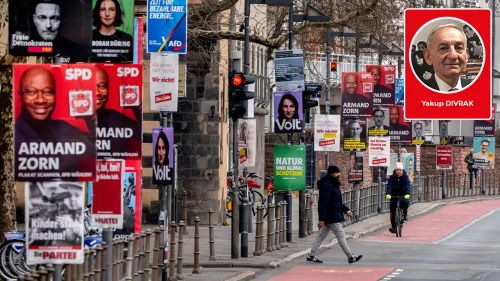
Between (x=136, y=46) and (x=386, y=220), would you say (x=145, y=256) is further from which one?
(x=386, y=220)

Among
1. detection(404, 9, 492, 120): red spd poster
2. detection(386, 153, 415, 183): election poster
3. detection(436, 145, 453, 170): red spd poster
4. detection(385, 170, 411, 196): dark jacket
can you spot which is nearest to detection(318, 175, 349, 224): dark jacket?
detection(385, 170, 411, 196): dark jacket

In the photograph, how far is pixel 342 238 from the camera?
80.4 ft

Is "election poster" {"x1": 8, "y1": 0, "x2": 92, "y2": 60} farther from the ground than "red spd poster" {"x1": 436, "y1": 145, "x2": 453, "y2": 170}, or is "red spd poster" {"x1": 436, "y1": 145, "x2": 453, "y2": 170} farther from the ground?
"election poster" {"x1": 8, "y1": 0, "x2": 92, "y2": 60}

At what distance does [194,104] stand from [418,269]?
478 inches

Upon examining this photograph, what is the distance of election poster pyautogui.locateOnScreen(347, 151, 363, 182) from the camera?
127 ft

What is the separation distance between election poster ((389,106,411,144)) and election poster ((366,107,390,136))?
4.84 ft

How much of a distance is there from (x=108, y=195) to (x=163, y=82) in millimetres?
5043

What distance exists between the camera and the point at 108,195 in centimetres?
1385

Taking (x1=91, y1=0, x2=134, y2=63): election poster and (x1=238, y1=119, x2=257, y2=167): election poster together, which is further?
(x1=238, y1=119, x2=257, y2=167): election poster

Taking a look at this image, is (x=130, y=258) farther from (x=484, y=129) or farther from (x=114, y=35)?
(x=484, y=129)

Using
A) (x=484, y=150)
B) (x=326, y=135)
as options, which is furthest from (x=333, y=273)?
(x=484, y=150)

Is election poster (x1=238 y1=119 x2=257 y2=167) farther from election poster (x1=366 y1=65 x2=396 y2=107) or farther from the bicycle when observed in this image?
election poster (x1=366 y1=65 x2=396 y2=107)

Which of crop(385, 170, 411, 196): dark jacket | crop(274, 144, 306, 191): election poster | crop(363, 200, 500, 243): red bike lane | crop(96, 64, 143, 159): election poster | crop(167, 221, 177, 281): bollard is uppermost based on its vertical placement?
crop(96, 64, 143, 159): election poster

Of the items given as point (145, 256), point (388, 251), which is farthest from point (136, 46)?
point (388, 251)
